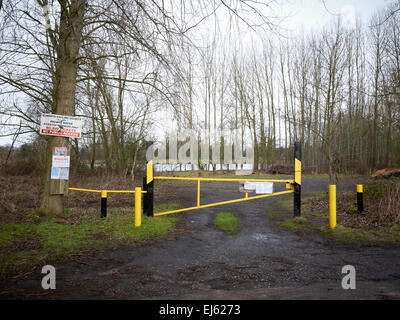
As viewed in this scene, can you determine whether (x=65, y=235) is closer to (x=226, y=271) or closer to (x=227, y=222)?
(x=226, y=271)

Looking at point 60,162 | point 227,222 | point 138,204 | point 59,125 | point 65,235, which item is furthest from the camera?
point 227,222

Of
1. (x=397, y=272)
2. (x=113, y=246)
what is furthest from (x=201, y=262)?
(x=397, y=272)

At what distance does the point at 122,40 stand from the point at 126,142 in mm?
14167

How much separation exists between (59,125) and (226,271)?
5096 mm

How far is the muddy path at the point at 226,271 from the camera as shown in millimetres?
3076

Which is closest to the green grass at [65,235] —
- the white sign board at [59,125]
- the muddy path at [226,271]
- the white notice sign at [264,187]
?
the muddy path at [226,271]

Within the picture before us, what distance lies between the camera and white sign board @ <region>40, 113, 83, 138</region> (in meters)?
6.28

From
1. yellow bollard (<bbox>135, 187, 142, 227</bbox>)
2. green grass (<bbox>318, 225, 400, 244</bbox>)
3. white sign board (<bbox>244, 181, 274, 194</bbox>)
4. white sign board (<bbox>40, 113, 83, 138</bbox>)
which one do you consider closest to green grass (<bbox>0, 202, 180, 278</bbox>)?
yellow bollard (<bbox>135, 187, 142, 227</bbox>)

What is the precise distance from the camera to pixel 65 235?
5535mm

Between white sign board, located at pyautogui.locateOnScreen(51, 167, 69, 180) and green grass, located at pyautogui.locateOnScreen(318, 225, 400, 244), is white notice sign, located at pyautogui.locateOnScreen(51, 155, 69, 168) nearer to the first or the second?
white sign board, located at pyautogui.locateOnScreen(51, 167, 69, 180)

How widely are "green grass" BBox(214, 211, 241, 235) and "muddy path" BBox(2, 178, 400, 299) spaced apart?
746mm

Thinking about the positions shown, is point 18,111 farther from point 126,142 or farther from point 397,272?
point 397,272

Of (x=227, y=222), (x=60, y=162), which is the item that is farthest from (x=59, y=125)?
(x=227, y=222)

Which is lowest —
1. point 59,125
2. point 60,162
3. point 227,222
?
point 227,222
